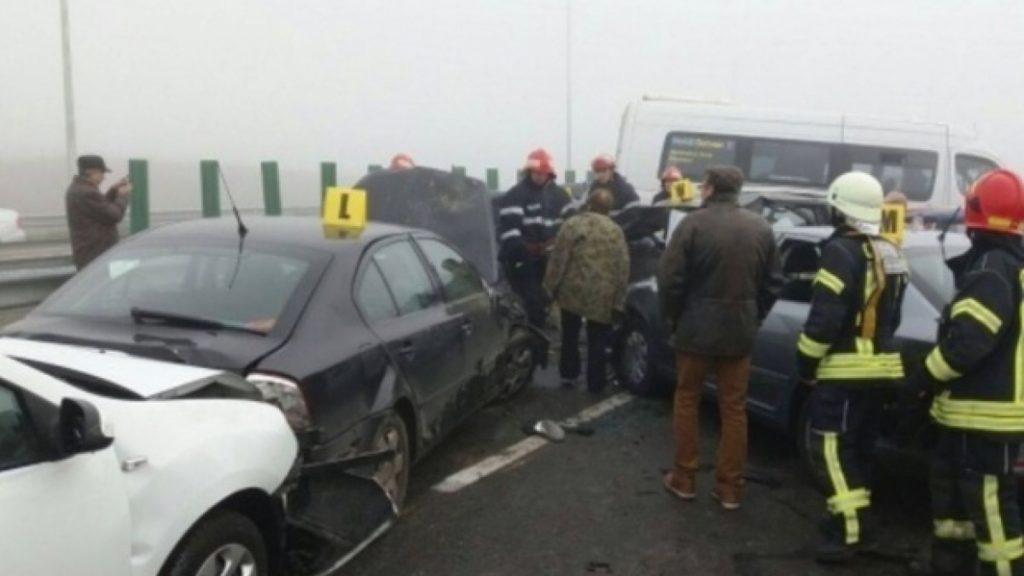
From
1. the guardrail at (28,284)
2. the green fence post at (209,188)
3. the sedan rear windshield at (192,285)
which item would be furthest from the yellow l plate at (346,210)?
the green fence post at (209,188)

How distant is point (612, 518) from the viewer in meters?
5.04

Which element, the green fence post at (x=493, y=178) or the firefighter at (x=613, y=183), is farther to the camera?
the green fence post at (x=493, y=178)

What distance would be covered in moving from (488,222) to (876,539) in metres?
4.18

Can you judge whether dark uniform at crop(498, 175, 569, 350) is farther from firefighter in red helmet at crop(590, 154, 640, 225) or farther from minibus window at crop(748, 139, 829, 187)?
minibus window at crop(748, 139, 829, 187)

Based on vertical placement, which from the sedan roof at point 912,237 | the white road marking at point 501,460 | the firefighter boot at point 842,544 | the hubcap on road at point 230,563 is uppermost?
the sedan roof at point 912,237

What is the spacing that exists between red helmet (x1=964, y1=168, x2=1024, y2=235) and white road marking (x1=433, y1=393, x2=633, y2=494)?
2.89 m

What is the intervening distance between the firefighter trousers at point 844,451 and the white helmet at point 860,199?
0.78m

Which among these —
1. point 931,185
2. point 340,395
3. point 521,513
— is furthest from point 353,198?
point 931,185

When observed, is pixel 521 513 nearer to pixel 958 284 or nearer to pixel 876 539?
pixel 876 539

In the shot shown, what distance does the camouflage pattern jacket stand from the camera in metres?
7.48

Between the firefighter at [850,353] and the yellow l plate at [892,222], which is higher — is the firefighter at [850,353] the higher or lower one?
the lower one

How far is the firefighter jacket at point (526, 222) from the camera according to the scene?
8.83 m

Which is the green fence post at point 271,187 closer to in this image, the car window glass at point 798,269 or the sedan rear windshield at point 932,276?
the car window glass at point 798,269

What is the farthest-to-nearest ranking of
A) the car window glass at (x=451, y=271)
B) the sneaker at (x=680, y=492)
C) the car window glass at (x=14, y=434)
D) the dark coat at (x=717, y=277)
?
the car window glass at (x=451, y=271) < the sneaker at (x=680, y=492) < the dark coat at (x=717, y=277) < the car window glass at (x=14, y=434)
